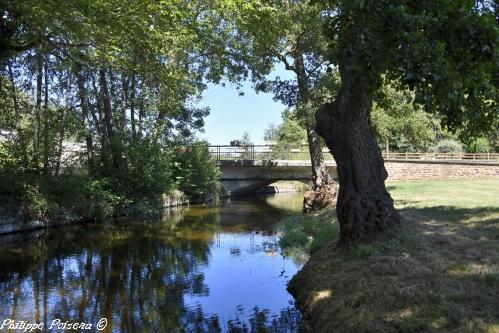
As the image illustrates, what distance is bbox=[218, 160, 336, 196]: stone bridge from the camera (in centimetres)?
3706

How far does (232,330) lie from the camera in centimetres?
717

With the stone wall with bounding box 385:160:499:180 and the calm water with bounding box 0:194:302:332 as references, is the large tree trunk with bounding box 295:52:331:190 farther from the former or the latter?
the stone wall with bounding box 385:160:499:180

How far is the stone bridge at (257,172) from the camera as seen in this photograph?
37062 millimetres

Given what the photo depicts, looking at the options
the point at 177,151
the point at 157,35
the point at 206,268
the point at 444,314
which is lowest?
the point at 206,268

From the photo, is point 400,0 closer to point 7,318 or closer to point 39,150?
point 7,318

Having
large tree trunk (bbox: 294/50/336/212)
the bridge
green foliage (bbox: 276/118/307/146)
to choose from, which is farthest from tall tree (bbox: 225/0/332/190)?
green foliage (bbox: 276/118/307/146)

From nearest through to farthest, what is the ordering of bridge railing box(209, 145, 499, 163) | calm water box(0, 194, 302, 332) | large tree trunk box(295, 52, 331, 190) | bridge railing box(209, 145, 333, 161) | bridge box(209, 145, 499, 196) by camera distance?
calm water box(0, 194, 302, 332)
large tree trunk box(295, 52, 331, 190)
bridge box(209, 145, 499, 196)
bridge railing box(209, 145, 499, 163)
bridge railing box(209, 145, 333, 161)

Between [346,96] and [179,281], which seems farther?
[179,281]

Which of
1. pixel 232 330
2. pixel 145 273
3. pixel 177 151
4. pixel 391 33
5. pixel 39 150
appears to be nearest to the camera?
pixel 391 33

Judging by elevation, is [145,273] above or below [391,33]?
below

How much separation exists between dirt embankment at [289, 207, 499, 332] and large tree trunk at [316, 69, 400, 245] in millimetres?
416

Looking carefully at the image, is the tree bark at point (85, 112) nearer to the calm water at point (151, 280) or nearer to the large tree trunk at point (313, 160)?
the calm water at point (151, 280)

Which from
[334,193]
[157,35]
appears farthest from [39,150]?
[334,193]

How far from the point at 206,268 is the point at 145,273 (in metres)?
1.43
